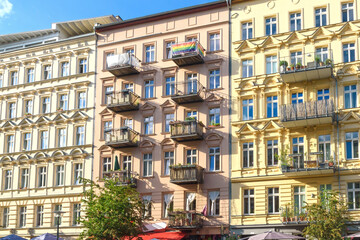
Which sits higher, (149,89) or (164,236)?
(149,89)

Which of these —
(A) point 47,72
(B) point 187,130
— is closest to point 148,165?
(B) point 187,130

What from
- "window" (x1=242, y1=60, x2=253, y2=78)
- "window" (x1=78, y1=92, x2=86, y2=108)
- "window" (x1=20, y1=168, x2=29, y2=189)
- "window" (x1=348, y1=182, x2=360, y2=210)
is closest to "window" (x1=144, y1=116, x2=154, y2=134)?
"window" (x1=78, y1=92, x2=86, y2=108)

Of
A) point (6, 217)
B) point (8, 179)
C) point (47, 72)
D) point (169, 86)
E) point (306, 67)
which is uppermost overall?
point (47, 72)

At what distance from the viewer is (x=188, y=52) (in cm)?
4266

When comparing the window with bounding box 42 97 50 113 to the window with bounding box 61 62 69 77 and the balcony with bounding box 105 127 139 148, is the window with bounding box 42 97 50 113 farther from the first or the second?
the balcony with bounding box 105 127 139 148

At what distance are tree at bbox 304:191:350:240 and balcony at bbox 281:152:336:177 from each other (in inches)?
90.8

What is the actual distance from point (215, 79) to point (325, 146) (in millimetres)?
9710

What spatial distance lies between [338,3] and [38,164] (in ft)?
88.8

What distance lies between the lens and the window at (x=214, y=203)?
4115cm

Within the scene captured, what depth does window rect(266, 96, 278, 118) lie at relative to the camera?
1603 inches

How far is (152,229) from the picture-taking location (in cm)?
4012

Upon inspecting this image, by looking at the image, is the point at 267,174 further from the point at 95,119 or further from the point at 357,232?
the point at 95,119

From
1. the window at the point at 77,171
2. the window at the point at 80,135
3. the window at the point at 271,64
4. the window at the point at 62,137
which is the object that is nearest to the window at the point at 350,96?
the window at the point at 271,64

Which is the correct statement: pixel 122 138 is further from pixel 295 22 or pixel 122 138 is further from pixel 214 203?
pixel 295 22
